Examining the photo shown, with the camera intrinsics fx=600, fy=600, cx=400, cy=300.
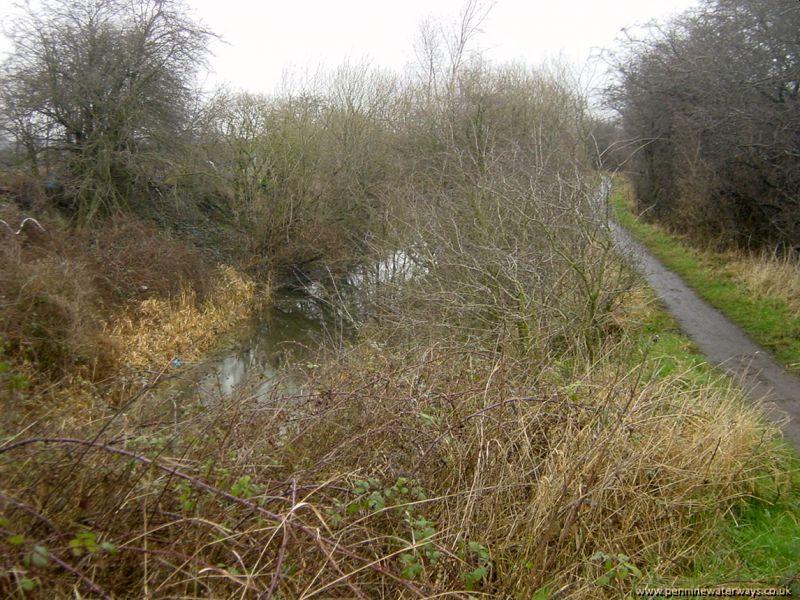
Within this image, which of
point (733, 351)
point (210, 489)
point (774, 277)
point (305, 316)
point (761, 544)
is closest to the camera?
point (210, 489)

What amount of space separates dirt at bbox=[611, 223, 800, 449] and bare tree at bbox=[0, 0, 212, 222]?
494 inches

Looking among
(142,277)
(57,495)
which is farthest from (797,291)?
(142,277)

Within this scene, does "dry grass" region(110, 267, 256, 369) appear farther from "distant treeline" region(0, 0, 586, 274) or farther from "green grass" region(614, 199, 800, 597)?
"green grass" region(614, 199, 800, 597)

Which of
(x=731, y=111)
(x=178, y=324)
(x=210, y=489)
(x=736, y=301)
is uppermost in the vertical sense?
(x=731, y=111)

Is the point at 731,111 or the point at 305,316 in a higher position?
the point at 731,111

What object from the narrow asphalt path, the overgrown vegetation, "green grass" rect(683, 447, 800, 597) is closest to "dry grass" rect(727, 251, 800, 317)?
the narrow asphalt path

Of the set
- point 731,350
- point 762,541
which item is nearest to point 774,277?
point 731,350

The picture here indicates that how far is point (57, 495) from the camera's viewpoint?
2514 mm

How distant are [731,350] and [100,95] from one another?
1520 centimetres

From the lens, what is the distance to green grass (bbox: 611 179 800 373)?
8891 millimetres

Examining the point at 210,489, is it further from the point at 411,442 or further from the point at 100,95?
the point at 100,95

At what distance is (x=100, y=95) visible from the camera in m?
15.2

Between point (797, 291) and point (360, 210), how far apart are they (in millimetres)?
12147

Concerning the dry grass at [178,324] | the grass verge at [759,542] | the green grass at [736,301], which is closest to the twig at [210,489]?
the grass verge at [759,542]
